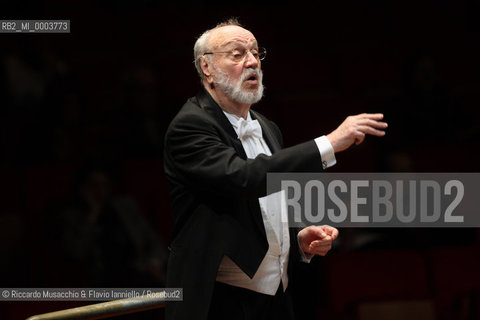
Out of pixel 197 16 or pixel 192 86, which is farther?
pixel 197 16

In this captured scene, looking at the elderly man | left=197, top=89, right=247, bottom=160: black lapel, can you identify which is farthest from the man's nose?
left=197, top=89, right=247, bottom=160: black lapel

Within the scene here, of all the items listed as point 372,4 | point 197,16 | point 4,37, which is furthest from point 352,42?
point 4,37

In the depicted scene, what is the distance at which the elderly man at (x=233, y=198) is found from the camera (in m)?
1.72

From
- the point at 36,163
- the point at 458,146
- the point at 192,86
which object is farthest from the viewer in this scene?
the point at 192,86

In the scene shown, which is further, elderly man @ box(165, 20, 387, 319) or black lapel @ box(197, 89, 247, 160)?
black lapel @ box(197, 89, 247, 160)

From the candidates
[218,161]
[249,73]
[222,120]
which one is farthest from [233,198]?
[249,73]

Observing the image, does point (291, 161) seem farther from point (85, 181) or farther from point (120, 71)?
point (120, 71)

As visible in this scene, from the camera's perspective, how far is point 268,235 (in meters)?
1.82

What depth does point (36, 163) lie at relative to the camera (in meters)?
3.52

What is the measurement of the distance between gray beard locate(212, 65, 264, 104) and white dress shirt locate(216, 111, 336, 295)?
1.9 inches

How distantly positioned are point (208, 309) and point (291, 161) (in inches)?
14.5

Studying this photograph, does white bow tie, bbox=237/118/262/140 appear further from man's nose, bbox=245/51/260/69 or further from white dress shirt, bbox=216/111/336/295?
man's nose, bbox=245/51/260/69

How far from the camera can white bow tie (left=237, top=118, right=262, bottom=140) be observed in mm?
1885

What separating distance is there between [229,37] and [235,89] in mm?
138
